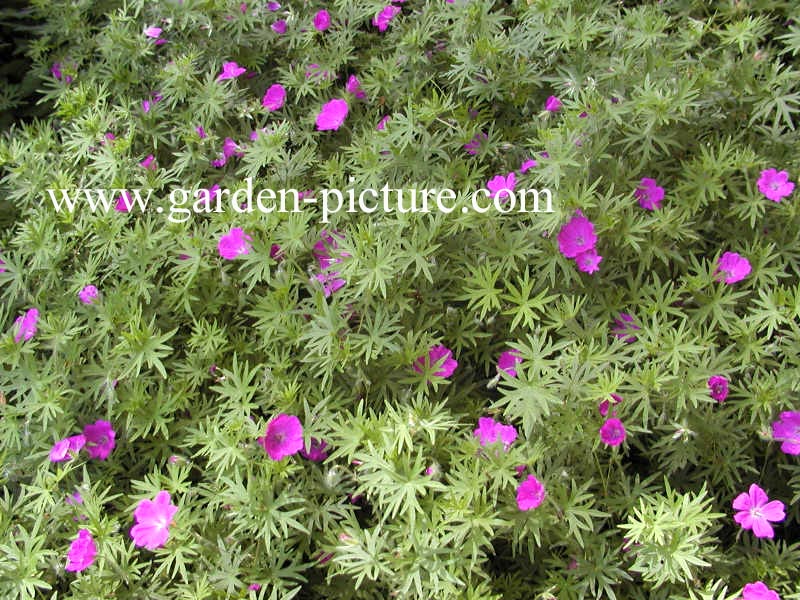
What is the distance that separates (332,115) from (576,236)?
3.50 ft

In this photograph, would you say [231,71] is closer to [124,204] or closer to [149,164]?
[149,164]

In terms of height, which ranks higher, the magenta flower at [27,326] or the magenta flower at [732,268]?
the magenta flower at [732,268]

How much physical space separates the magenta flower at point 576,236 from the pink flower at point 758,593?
920mm

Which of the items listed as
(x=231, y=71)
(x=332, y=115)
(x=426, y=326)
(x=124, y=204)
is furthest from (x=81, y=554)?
(x=231, y=71)

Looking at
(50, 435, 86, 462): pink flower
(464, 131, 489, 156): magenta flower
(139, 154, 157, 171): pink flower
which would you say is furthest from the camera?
(139, 154, 157, 171): pink flower

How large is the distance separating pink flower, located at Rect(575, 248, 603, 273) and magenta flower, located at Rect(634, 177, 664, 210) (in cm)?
25

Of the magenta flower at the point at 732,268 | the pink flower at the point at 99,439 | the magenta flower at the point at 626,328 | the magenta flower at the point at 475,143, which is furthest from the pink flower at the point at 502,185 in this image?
the pink flower at the point at 99,439

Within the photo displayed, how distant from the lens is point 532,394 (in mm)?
1959

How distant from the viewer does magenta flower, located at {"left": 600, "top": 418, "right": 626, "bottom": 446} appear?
192 cm

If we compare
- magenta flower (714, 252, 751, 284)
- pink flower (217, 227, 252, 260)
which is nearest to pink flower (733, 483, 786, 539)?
magenta flower (714, 252, 751, 284)

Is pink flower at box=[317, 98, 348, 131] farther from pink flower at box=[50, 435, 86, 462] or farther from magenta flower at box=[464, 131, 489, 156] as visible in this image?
pink flower at box=[50, 435, 86, 462]

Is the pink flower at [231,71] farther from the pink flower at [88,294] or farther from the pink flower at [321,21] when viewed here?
the pink flower at [88,294]

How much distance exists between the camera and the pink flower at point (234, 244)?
2.36 metres

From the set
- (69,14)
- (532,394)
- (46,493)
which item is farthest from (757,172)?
(69,14)
